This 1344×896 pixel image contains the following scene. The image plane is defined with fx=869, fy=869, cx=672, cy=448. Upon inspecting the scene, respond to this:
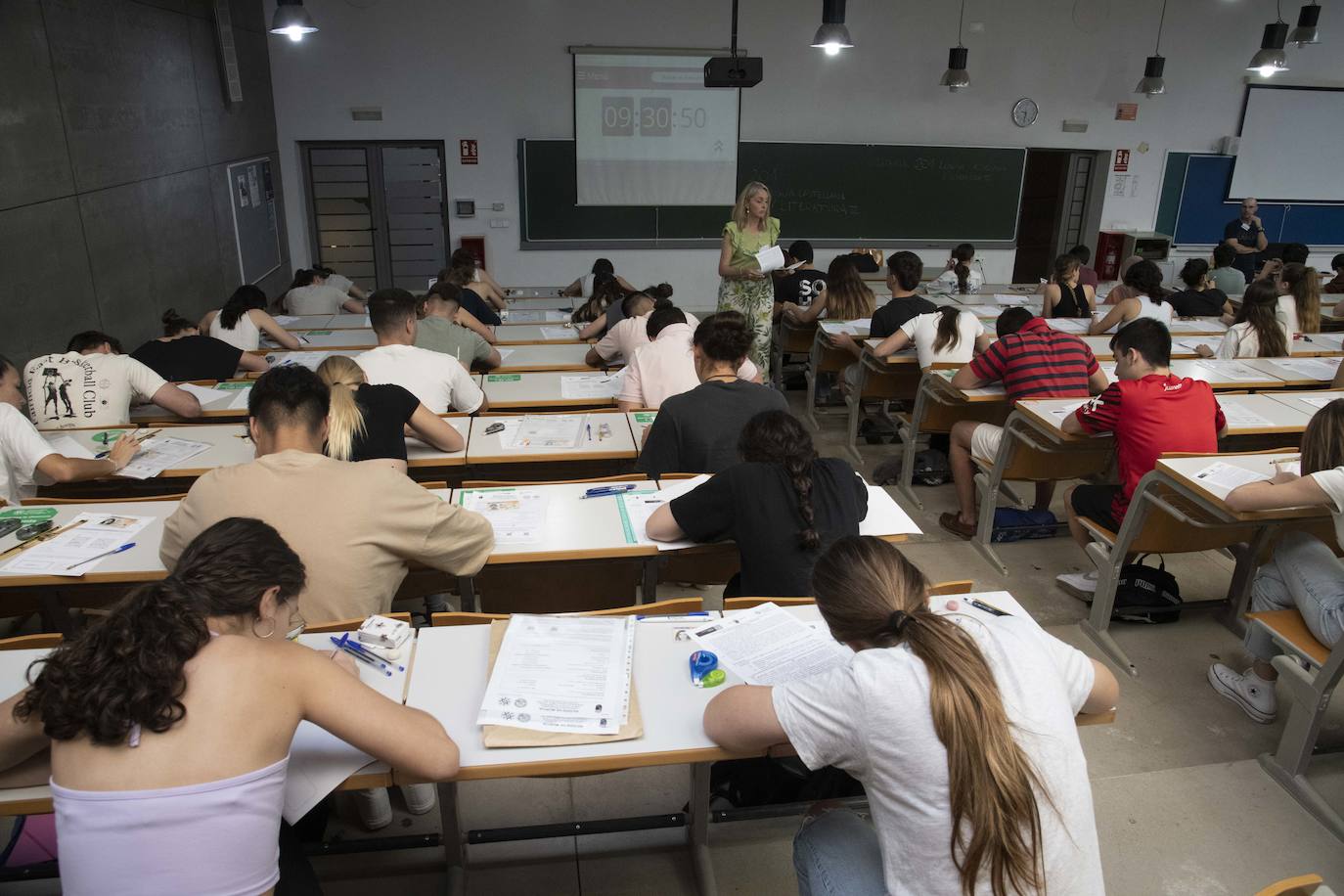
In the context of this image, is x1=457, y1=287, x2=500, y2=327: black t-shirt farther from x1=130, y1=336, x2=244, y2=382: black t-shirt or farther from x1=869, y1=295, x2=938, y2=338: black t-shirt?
x1=869, y1=295, x2=938, y2=338: black t-shirt

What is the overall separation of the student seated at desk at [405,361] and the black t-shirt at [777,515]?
178 cm

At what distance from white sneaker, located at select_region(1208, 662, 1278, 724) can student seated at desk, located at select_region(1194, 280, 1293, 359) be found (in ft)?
9.31

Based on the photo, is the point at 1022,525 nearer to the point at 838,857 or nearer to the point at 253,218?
the point at 838,857

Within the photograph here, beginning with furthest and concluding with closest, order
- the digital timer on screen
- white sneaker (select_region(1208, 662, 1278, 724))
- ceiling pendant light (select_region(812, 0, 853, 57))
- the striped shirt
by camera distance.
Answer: the digital timer on screen
ceiling pendant light (select_region(812, 0, 853, 57))
the striped shirt
white sneaker (select_region(1208, 662, 1278, 724))

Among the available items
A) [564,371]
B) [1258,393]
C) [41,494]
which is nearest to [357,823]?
[41,494]

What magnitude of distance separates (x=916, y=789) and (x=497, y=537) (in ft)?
5.14

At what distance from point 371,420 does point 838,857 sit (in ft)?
7.16

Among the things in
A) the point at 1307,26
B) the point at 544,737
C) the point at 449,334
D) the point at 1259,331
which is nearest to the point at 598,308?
the point at 449,334

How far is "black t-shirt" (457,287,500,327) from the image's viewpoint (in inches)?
229

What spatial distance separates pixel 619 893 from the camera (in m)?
2.33

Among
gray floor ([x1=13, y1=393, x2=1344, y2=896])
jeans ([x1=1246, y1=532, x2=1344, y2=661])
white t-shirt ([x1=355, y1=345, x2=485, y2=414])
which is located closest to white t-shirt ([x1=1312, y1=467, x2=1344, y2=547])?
jeans ([x1=1246, y1=532, x2=1344, y2=661])

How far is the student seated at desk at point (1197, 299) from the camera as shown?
6715 mm

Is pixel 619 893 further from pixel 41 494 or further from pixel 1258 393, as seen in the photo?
pixel 1258 393

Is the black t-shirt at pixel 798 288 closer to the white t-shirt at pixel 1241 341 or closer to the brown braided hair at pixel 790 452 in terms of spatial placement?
Result: the white t-shirt at pixel 1241 341
